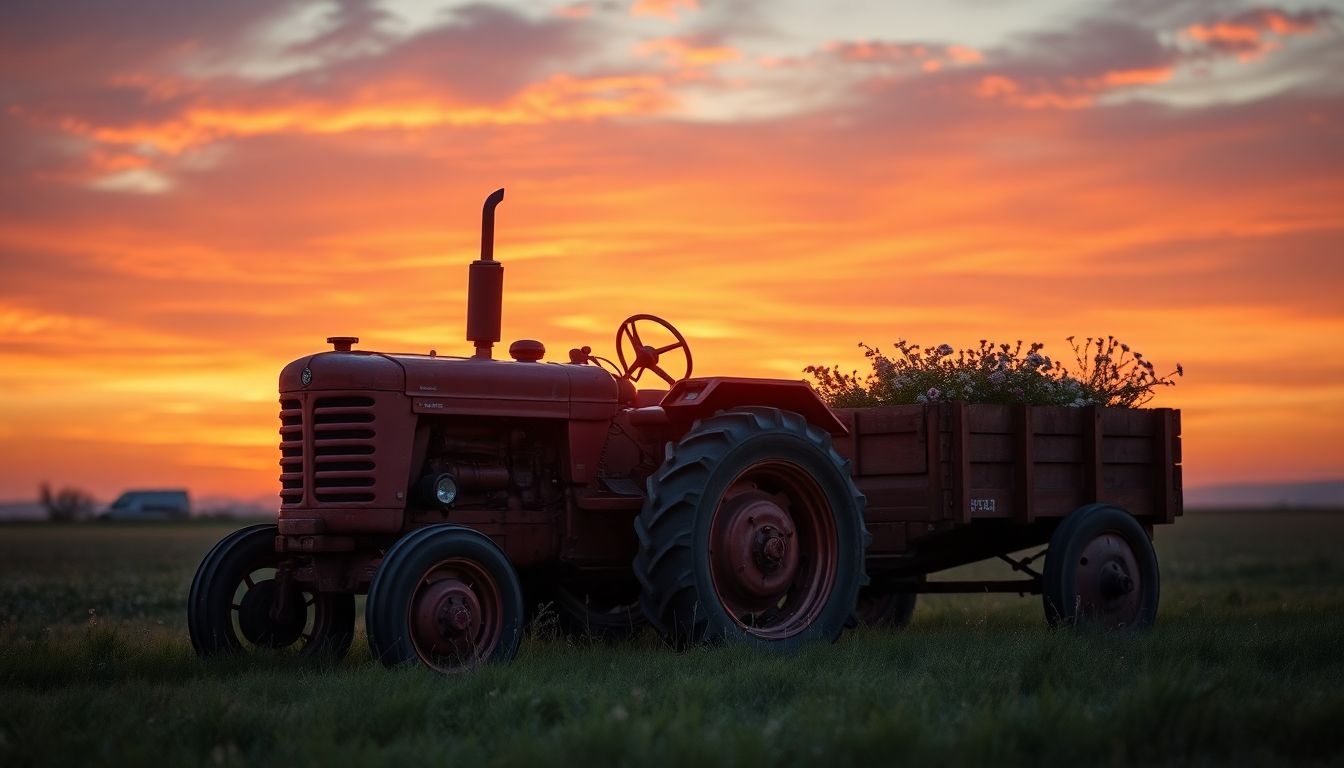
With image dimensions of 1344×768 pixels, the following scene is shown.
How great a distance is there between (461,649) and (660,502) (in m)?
1.52

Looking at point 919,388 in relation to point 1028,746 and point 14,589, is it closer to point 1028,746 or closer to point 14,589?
point 1028,746

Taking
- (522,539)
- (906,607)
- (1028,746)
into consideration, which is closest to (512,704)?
(1028,746)

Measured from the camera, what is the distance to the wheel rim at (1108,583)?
33.6 ft

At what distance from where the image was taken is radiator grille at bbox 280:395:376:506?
834cm

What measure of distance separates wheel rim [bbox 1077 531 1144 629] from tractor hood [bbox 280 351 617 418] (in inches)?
143

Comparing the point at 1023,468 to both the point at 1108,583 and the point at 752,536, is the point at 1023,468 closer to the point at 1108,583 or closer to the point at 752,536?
the point at 1108,583

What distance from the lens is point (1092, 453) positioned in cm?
1070

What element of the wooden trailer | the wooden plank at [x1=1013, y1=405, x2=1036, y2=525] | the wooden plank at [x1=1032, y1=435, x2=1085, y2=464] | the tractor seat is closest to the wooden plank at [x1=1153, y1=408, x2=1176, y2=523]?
the wooden trailer

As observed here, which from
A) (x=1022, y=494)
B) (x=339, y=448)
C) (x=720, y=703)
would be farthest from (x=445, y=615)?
(x=1022, y=494)

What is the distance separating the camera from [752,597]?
29.7 ft

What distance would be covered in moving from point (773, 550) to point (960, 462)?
1.61 metres

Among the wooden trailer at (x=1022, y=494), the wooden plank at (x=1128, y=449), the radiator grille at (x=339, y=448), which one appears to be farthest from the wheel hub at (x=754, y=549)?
the wooden plank at (x=1128, y=449)

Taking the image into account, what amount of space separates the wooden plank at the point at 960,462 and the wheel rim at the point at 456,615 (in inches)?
132

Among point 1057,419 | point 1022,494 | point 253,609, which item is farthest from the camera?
point 1057,419
